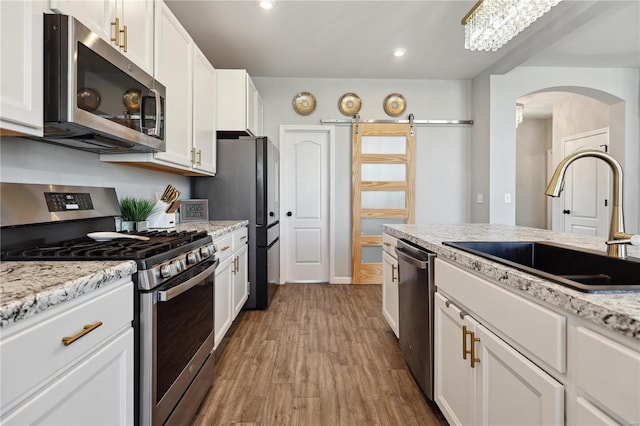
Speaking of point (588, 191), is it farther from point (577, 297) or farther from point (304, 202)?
point (577, 297)

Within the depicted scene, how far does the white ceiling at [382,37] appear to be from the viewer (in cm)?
280

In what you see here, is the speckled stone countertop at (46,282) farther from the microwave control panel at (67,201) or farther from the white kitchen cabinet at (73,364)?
the microwave control panel at (67,201)

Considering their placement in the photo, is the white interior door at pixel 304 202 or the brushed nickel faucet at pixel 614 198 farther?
the white interior door at pixel 304 202

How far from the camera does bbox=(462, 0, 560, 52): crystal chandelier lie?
7.02 feet

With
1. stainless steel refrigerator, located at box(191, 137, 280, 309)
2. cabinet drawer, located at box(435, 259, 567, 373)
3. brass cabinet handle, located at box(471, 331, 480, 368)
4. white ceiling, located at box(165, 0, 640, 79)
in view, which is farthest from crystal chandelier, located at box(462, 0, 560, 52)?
brass cabinet handle, located at box(471, 331, 480, 368)

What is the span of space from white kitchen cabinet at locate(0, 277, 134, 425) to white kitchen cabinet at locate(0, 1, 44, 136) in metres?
0.61

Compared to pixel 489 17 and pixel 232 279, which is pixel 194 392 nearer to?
pixel 232 279

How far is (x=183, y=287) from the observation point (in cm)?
143

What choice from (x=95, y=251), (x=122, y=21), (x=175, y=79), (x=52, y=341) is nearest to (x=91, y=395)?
(x=52, y=341)

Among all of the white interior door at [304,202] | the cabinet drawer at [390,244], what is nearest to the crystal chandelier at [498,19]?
the cabinet drawer at [390,244]

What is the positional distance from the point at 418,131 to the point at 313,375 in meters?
3.53

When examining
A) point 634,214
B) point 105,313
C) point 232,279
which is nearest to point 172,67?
point 232,279

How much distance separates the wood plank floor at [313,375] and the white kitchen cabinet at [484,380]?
0.39 metres

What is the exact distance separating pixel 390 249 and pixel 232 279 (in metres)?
1.26
